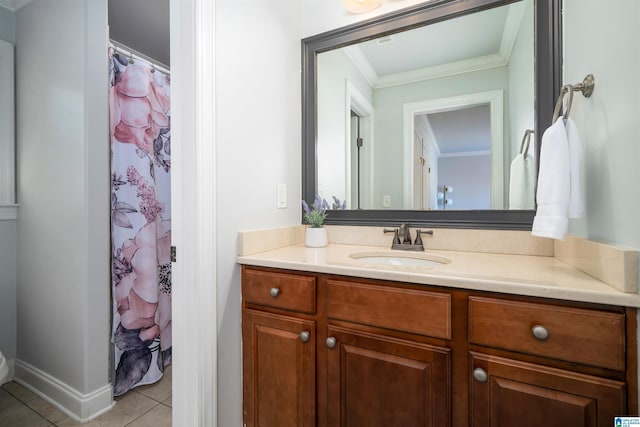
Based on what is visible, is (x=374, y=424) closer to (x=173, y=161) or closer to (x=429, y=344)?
(x=429, y=344)

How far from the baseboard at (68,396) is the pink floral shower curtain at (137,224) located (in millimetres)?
111

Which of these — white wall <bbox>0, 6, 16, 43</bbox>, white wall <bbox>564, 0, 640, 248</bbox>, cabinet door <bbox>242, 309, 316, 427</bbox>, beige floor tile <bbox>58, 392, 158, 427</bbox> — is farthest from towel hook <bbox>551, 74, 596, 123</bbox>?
white wall <bbox>0, 6, 16, 43</bbox>

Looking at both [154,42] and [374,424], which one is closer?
[374,424]

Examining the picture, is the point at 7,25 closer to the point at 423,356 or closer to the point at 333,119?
the point at 333,119

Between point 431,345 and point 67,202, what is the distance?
6.35ft

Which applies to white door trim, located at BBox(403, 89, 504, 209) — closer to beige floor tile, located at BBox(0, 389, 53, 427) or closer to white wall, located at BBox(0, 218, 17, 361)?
beige floor tile, located at BBox(0, 389, 53, 427)

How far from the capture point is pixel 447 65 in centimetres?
142

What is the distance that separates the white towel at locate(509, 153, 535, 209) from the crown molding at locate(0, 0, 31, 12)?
2988 millimetres

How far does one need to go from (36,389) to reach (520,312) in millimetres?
2611

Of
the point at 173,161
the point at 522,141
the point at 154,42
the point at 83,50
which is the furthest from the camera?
the point at 154,42

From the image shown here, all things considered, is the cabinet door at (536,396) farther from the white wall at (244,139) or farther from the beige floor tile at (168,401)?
the beige floor tile at (168,401)

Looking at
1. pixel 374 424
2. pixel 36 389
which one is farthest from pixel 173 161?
pixel 36 389

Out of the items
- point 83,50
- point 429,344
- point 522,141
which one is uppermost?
point 83,50

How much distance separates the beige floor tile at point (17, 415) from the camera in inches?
59.6
